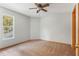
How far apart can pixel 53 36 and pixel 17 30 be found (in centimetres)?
250

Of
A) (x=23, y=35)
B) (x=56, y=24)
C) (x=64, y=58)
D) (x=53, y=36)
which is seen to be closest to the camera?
(x=64, y=58)

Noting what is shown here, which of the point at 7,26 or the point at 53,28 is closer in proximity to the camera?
the point at 7,26

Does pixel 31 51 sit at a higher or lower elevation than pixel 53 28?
lower

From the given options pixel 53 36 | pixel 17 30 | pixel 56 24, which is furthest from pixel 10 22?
pixel 53 36

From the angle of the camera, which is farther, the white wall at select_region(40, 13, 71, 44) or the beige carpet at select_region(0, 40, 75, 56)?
the white wall at select_region(40, 13, 71, 44)

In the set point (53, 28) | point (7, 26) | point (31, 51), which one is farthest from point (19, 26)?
point (53, 28)

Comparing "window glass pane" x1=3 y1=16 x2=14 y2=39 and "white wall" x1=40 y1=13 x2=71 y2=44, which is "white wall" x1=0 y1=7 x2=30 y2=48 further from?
"white wall" x1=40 y1=13 x2=71 y2=44

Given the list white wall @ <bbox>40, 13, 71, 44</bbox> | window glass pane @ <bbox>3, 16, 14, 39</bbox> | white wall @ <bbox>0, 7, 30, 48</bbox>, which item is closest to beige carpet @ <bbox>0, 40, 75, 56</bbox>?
white wall @ <bbox>0, 7, 30, 48</bbox>

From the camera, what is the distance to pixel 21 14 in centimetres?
275

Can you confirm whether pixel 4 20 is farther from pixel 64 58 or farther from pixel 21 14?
pixel 64 58

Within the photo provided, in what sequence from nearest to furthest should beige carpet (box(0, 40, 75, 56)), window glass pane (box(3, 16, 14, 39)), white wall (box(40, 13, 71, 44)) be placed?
window glass pane (box(3, 16, 14, 39)), beige carpet (box(0, 40, 75, 56)), white wall (box(40, 13, 71, 44))

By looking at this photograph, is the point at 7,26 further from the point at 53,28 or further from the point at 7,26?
the point at 53,28

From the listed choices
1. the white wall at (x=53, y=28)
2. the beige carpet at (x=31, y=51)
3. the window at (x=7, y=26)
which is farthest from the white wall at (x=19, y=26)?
the white wall at (x=53, y=28)

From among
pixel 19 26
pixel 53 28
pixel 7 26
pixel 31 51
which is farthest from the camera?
pixel 53 28
